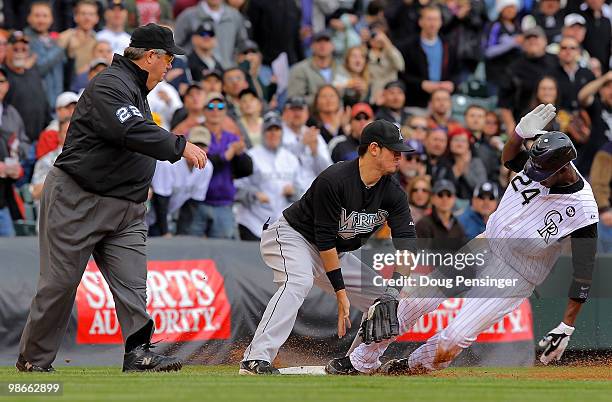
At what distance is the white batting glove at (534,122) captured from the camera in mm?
9492

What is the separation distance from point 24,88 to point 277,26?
463 cm

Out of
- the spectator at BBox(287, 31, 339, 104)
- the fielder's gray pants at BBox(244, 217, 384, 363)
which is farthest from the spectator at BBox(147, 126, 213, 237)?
the fielder's gray pants at BBox(244, 217, 384, 363)

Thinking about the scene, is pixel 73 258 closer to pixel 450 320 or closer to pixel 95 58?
pixel 450 320

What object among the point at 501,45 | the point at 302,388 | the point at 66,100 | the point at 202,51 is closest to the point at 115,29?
the point at 202,51

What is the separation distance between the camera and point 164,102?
1451 cm

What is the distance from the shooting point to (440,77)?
57.5 feet

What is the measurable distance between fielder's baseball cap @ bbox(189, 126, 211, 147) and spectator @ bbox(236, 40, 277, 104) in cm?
262

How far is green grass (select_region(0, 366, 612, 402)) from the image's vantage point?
6.83 meters

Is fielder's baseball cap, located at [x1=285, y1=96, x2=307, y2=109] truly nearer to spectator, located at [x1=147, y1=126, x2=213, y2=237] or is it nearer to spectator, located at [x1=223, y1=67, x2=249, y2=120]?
spectator, located at [x1=223, y1=67, x2=249, y2=120]

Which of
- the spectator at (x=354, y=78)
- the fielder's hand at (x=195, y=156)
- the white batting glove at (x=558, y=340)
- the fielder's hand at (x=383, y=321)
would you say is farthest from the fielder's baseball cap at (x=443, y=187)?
the fielder's hand at (x=195, y=156)

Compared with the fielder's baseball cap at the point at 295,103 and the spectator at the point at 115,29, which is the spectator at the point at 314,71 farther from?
the spectator at the point at 115,29

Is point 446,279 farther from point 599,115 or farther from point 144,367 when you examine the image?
point 599,115

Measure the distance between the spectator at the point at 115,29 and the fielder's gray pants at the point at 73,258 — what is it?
668cm

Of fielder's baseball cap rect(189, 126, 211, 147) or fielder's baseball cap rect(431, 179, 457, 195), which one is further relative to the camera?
fielder's baseball cap rect(431, 179, 457, 195)
